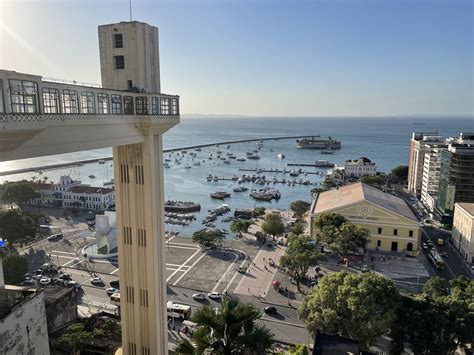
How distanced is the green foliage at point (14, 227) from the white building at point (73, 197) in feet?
63.5

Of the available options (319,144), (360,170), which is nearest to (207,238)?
(360,170)

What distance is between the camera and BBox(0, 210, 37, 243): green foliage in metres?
37.4

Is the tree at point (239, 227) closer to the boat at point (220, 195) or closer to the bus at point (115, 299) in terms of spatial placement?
the bus at point (115, 299)

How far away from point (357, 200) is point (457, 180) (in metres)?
15.2

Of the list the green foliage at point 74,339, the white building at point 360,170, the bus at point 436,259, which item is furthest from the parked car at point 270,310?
the white building at point 360,170

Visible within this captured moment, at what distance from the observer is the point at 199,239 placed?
3822cm

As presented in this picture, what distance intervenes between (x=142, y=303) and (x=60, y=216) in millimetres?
45164

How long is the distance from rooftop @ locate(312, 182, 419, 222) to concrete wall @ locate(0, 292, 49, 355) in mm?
33520

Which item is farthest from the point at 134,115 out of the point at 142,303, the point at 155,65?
the point at 142,303

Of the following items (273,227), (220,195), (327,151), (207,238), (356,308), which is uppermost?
(356,308)

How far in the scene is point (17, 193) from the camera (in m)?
55.4

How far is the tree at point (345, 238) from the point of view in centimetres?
3366

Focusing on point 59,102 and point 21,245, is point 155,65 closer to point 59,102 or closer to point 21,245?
point 59,102

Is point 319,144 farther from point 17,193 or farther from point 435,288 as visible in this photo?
point 435,288
